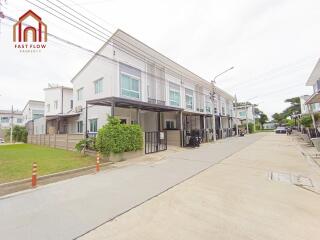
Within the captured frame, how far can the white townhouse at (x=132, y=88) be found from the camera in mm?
15203

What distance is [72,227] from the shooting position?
3.52m

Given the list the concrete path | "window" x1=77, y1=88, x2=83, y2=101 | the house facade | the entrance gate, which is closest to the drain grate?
the concrete path

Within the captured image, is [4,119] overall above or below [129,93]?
above

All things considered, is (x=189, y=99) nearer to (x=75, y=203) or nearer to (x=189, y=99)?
(x=189, y=99)

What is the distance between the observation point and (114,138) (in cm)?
1066

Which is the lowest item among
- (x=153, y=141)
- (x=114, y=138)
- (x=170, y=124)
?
(x=153, y=141)

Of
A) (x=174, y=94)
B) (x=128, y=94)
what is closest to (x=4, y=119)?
(x=128, y=94)

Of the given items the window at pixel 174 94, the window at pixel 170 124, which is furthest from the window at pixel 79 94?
the window at pixel 170 124

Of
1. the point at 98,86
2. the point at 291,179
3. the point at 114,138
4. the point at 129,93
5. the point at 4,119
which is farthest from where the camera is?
the point at 4,119

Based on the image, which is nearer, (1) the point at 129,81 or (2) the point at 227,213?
(2) the point at 227,213

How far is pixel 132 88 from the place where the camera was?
16.6 meters

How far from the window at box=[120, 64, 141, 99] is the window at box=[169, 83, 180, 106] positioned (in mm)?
5381

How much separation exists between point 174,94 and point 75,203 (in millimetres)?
18732

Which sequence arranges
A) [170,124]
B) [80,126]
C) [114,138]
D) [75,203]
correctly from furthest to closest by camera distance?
[170,124], [80,126], [114,138], [75,203]
